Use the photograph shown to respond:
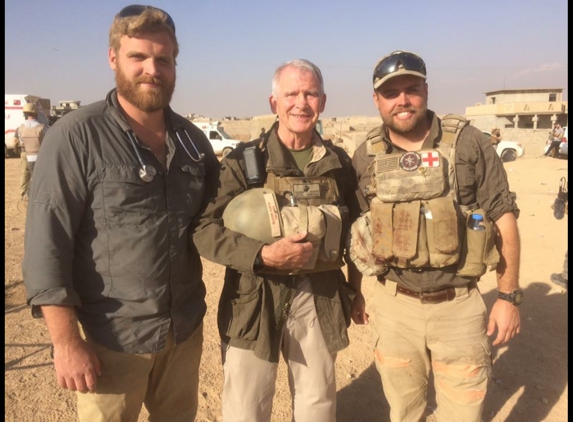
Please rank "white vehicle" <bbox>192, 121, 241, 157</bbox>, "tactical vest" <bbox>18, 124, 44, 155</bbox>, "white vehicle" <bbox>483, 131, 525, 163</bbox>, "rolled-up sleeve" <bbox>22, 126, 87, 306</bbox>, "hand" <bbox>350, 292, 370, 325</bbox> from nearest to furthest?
"rolled-up sleeve" <bbox>22, 126, 87, 306</bbox>, "hand" <bbox>350, 292, 370, 325</bbox>, "tactical vest" <bbox>18, 124, 44, 155</bbox>, "white vehicle" <bbox>483, 131, 525, 163</bbox>, "white vehicle" <bbox>192, 121, 241, 157</bbox>

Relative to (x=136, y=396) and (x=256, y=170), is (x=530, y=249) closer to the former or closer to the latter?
(x=256, y=170)

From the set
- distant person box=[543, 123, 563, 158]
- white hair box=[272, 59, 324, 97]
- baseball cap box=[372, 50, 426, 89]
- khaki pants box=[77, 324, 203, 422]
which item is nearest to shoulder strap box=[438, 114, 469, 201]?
baseball cap box=[372, 50, 426, 89]

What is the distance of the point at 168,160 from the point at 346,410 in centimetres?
262

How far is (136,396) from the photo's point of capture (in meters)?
2.36

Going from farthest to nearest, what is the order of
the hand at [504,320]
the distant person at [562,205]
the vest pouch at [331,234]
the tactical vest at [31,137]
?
1. the tactical vest at [31,137]
2. the distant person at [562,205]
3. the hand at [504,320]
4. the vest pouch at [331,234]

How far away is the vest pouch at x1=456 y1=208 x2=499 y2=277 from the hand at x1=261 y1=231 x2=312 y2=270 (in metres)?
0.97

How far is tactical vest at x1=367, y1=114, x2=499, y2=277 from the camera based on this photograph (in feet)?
8.13

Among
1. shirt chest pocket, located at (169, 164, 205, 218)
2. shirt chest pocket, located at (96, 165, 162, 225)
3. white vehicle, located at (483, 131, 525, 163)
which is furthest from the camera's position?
white vehicle, located at (483, 131, 525, 163)

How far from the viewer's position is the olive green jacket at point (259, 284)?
238cm

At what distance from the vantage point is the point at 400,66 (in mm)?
2645

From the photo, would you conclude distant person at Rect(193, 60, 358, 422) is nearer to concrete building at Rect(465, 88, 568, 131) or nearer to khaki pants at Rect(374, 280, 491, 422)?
khaki pants at Rect(374, 280, 491, 422)

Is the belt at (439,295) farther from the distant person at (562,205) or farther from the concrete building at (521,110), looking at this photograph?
the concrete building at (521,110)

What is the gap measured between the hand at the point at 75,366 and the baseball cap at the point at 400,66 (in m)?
2.27

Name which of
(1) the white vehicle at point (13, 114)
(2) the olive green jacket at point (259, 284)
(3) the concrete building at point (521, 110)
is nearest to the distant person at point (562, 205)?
(2) the olive green jacket at point (259, 284)
